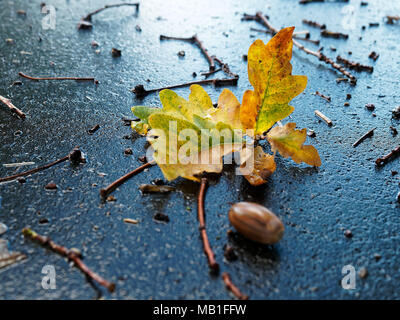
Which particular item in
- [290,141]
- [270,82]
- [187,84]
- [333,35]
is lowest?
[290,141]

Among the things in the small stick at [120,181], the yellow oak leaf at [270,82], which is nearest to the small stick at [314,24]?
the yellow oak leaf at [270,82]

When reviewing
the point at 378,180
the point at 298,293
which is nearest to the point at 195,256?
the point at 298,293

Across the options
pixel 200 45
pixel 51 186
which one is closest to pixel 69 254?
pixel 51 186

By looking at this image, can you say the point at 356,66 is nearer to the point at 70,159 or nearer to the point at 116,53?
the point at 116,53

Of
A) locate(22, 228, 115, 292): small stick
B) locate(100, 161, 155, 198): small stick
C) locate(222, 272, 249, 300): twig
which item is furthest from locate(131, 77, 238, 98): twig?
locate(222, 272, 249, 300): twig

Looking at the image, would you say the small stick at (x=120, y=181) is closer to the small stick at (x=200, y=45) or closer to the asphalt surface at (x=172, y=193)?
the asphalt surface at (x=172, y=193)

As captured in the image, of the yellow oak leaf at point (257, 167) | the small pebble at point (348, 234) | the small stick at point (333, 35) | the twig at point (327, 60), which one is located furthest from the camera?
the small stick at point (333, 35)
